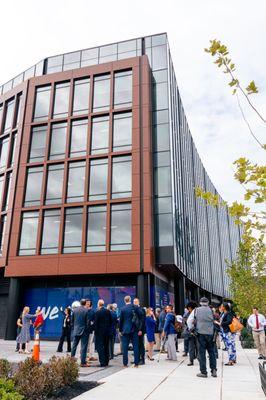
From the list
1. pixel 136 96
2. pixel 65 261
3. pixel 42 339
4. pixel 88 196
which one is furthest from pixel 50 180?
pixel 42 339

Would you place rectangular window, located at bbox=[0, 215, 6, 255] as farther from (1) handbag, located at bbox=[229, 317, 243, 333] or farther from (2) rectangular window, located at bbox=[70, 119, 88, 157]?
(1) handbag, located at bbox=[229, 317, 243, 333]

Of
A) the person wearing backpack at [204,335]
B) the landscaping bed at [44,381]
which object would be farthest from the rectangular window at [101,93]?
the landscaping bed at [44,381]

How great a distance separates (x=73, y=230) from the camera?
25.0 m

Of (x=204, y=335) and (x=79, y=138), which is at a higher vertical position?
(x=79, y=138)

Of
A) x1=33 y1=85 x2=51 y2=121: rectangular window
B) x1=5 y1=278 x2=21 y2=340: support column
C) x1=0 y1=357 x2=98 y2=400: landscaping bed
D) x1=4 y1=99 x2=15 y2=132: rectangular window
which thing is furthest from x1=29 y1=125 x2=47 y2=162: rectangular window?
x1=0 y1=357 x2=98 y2=400: landscaping bed

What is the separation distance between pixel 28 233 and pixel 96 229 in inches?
205

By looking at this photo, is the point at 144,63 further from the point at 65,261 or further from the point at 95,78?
the point at 65,261

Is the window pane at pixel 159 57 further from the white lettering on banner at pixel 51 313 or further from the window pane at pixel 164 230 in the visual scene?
the white lettering on banner at pixel 51 313

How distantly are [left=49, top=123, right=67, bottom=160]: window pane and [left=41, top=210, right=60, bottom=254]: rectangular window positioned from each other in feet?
14.8

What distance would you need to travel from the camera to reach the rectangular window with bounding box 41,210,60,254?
24.9m

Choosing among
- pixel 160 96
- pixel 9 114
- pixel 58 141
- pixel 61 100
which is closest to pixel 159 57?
pixel 160 96

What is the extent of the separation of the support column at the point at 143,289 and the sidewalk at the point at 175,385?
38.3ft

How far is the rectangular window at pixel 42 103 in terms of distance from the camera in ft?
94.3

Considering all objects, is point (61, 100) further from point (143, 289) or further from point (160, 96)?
point (143, 289)
